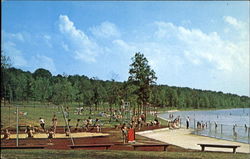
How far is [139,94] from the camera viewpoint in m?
53.2

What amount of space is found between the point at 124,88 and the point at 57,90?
31596 mm

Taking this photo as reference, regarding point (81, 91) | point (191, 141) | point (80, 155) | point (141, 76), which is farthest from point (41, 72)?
point (80, 155)

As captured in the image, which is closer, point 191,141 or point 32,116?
point 191,141

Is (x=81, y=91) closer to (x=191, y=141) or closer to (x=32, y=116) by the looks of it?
(x=32, y=116)

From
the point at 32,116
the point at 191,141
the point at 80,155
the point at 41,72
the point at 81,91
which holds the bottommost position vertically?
the point at 191,141

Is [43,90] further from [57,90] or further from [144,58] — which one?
[144,58]

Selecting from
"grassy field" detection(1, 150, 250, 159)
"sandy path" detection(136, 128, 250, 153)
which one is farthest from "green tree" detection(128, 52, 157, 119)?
"grassy field" detection(1, 150, 250, 159)

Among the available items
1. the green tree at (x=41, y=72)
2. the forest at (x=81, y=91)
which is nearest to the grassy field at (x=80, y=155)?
the forest at (x=81, y=91)

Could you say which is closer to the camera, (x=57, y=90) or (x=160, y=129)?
(x=160, y=129)

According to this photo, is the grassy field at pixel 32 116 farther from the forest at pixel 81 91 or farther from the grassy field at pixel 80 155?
the grassy field at pixel 80 155

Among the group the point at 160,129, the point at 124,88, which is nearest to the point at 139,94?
the point at 124,88

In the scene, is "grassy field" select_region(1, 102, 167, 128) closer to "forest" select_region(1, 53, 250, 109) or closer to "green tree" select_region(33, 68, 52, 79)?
"forest" select_region(1, 53, 250, 109)

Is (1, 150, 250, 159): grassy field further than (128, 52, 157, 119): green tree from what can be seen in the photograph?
No

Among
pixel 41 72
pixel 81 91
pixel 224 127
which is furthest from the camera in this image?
pixel 41 72
